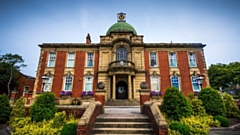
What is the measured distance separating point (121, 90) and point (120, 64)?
4.21m

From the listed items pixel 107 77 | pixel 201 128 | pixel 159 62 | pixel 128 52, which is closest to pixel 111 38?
pixel 128 52

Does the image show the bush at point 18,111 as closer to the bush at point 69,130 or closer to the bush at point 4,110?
the bush at point 4,110

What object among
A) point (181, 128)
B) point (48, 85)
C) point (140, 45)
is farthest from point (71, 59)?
point (181, 128)

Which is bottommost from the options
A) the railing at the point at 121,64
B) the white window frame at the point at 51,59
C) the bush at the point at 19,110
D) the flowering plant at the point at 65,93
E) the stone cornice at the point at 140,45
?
the bush at the point at 19,110

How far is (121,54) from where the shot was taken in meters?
19.6

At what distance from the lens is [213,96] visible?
768cm

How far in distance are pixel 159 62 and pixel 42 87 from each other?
1801 cm

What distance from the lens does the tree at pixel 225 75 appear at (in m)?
31.2

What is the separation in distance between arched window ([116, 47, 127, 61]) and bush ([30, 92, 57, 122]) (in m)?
13.7

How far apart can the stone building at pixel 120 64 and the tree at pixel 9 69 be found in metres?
8.91

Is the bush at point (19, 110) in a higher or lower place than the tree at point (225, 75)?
lower

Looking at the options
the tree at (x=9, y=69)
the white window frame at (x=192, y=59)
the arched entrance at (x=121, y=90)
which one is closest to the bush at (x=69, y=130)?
the arched entrance at (x=121, y=90)

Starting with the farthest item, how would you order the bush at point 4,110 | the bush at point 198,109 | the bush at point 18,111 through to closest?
the bush at point 4,110 → the bush at point 18,111 → the bush at point 198,109

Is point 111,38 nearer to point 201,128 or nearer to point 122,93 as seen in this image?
point 122,93
